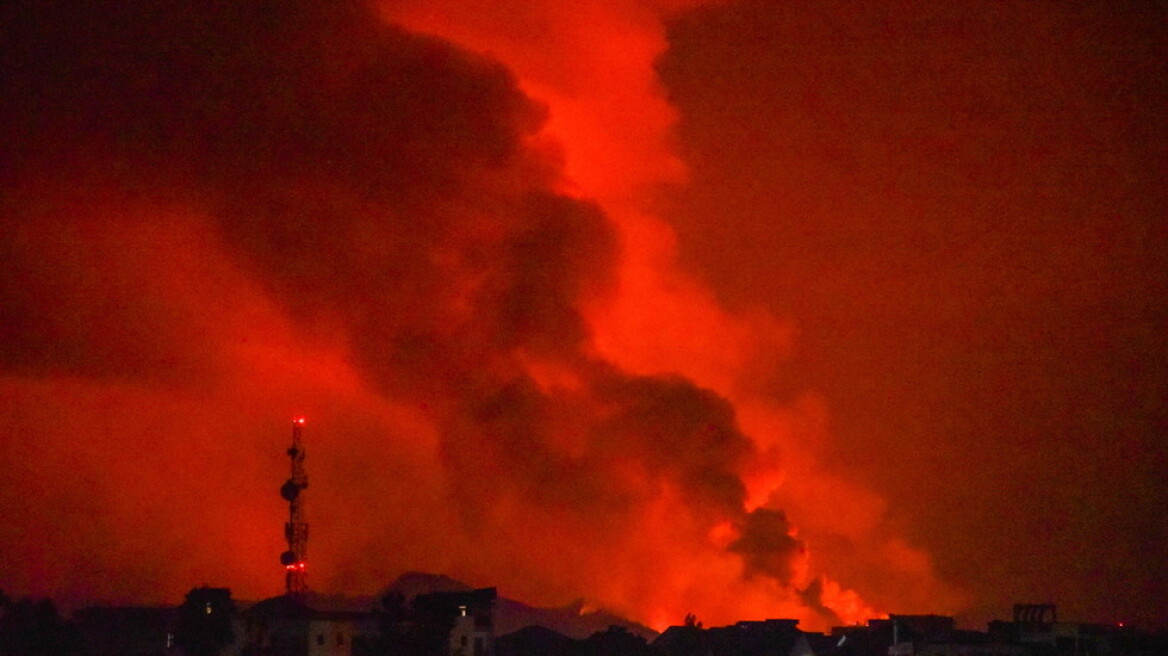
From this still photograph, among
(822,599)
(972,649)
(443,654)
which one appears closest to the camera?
(443,654)

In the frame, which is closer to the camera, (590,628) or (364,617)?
(364,617)

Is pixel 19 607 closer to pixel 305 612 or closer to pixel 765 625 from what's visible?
pixel 305 612

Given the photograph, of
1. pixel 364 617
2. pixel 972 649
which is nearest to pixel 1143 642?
pixel 972 649

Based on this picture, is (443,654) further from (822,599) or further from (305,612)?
(822,599)

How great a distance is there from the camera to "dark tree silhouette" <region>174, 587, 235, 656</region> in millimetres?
56531

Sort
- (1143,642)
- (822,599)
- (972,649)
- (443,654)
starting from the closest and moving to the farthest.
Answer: (443,654), (972,649), (1143,642), (822,599)

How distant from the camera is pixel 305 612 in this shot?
5675cm

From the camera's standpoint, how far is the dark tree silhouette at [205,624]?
56531 millimetres

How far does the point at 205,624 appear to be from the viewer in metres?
56.8

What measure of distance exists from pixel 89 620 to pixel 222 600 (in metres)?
6.52

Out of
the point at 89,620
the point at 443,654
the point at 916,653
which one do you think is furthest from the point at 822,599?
the point at 89,620

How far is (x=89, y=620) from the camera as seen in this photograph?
→ 61812 mm

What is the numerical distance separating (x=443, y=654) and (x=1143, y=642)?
81.1ft

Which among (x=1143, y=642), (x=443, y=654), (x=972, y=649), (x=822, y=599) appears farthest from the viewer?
(x=822, y=599)
